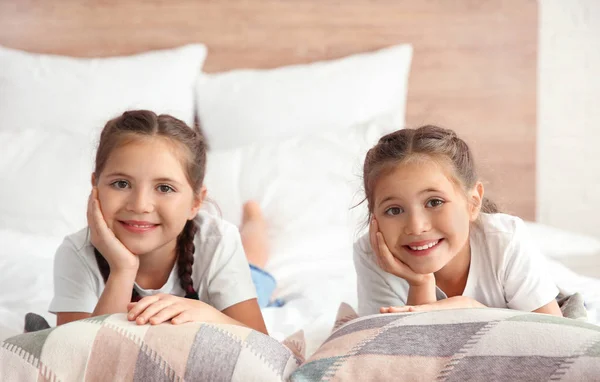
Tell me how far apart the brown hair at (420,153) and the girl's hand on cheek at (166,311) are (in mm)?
371

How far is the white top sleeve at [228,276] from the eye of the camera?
1.50 meters

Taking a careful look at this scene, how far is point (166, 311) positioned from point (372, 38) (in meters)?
1.83

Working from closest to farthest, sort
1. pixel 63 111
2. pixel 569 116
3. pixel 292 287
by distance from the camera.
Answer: pixel 292 287
pixel 63 111
pixel 569 116

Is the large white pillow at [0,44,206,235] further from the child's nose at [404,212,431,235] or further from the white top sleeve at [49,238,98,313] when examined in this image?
the child's nose at [404,212,431,235]

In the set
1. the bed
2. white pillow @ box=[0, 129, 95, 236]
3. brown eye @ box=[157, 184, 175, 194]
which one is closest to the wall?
the bed

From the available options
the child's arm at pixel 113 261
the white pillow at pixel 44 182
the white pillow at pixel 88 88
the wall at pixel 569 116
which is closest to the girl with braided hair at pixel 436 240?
the child's arm at pixel 113 261

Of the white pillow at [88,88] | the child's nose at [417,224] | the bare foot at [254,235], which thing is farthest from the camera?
the white pillow at [88,88]

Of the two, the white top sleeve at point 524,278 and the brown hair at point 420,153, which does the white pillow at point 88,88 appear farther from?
the white top sleeve at point 524,278

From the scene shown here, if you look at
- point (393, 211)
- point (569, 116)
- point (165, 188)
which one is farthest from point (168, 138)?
point (569, 116)

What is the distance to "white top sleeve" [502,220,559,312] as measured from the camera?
139cm

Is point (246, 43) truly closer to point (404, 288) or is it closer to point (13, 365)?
point (404, 288)

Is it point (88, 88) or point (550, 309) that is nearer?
point (550, 309)

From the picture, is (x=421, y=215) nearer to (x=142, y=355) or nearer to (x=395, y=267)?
(x=395, y=267)

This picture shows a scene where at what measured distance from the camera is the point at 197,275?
5.08ft
